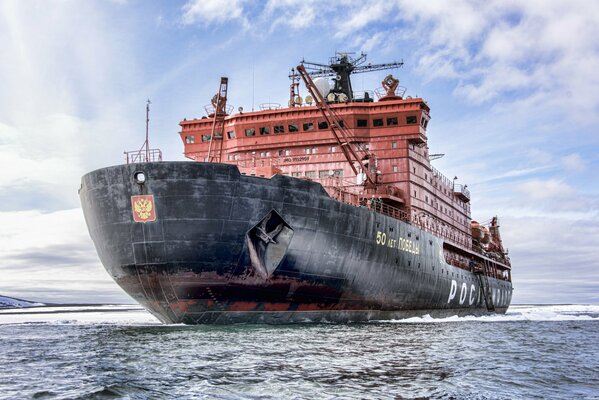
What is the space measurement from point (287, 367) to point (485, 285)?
115 feet

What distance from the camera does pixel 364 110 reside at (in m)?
30.4

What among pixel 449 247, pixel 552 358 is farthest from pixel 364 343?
pixel 449 247

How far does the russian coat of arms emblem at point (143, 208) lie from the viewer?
18.8 m

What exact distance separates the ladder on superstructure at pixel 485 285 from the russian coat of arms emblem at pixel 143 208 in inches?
1115

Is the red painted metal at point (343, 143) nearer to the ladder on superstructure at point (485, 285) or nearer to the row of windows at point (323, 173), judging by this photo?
the row of windows at point (323, 173)

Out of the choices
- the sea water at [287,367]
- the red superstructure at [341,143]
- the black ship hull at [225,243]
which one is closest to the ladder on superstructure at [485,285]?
the red superstructure at [341,143]

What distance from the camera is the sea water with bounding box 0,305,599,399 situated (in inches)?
350

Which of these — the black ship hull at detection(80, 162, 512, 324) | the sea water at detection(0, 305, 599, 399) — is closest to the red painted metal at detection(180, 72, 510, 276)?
the black ship hull at detection(80, 162, 512, 324)

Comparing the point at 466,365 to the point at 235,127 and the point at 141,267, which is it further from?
the point at 235,127

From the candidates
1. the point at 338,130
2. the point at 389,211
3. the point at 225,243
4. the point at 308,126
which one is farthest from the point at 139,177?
the point at 389,211

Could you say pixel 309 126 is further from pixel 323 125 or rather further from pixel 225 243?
pixel 225 243

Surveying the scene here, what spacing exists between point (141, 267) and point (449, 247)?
21631 mm

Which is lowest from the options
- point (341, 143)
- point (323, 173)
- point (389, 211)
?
point (389, 211)

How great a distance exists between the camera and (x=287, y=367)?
1098cm
